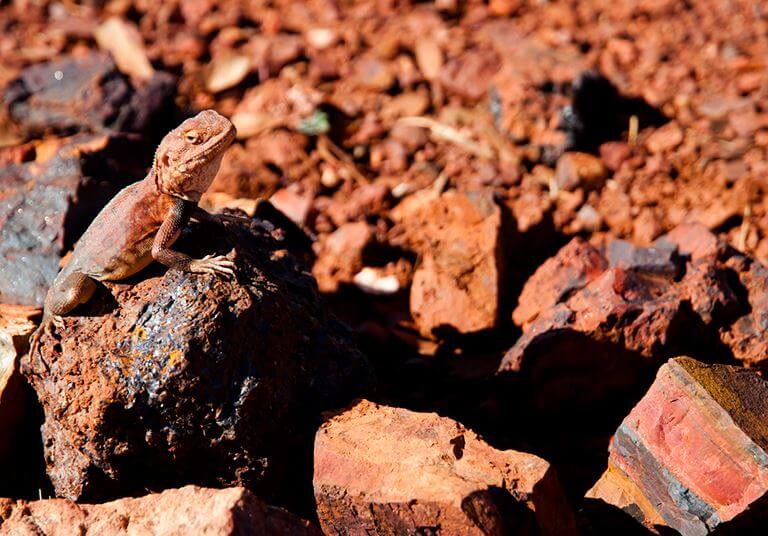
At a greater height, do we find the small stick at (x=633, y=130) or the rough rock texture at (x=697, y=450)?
the rough rock texture at (x=697, y=450)

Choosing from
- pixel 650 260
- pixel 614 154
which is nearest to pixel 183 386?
pixel 650 260

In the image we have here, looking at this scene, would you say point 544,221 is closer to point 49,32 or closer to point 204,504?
point 204,504

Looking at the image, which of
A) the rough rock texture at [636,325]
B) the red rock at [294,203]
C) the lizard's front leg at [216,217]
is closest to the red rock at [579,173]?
the rough rock texture at [636,325]

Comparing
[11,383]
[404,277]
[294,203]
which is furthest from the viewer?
[294,203]

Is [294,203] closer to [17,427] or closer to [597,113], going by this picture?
[597,113]

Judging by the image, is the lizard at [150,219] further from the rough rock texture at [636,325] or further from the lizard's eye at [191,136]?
the rough rock texture at [636,325]

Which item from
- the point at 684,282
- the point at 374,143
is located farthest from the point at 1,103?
the point at 684,282
